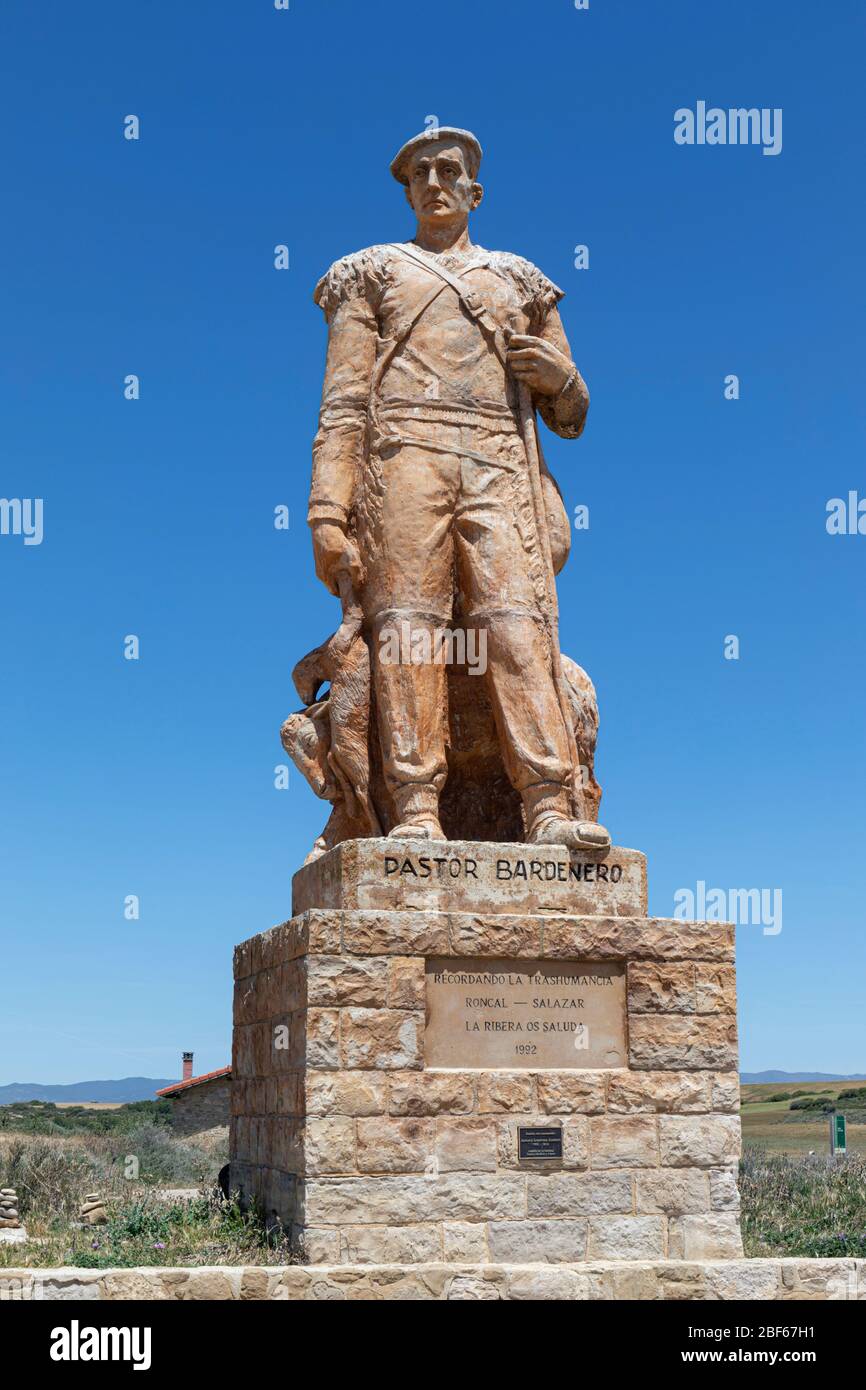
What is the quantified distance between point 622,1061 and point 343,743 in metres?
2.31

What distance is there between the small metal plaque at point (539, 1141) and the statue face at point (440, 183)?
524cm

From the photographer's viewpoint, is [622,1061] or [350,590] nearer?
[622,1061]

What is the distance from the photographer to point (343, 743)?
29.9ft

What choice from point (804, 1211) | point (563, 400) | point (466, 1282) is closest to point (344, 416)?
point (563, 400)

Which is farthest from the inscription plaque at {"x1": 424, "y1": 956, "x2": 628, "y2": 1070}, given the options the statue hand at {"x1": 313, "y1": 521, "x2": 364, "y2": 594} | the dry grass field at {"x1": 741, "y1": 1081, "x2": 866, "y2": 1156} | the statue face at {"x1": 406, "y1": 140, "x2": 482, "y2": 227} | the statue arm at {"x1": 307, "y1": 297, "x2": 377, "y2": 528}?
the dry grass field at {"x1": 741, "y1": 1081, "x2": 866, "y2": 1156}

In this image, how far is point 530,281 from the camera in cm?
965

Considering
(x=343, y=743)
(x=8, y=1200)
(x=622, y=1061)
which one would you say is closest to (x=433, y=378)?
(x=343, y=743)

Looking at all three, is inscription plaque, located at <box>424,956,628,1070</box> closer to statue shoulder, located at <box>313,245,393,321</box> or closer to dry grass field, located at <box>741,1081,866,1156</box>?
statue shoulder, located at <box>313,245,393,321</box>

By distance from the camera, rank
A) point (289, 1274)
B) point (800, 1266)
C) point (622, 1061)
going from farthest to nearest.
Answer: point (622, 1061) < point (800, 1266) < point (289, 1274)

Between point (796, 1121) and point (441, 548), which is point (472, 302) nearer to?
point (441, 548)

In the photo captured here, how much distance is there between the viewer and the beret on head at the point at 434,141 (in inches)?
379

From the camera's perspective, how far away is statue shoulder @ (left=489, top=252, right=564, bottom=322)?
9.59m

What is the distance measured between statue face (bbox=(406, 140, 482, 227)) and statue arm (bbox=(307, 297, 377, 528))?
76 centimetres

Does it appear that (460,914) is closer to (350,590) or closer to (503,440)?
(350,590)
